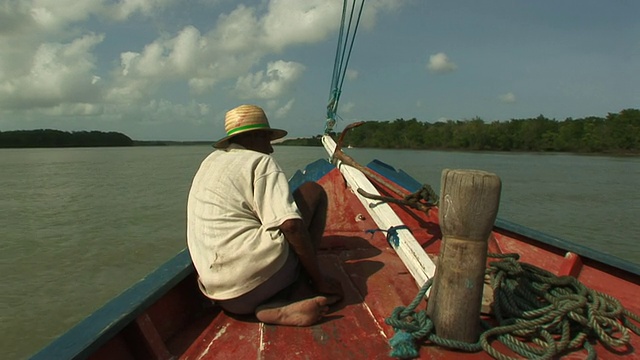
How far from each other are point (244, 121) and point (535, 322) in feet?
5.13

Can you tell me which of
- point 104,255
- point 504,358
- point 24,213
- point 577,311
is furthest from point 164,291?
point 24,213

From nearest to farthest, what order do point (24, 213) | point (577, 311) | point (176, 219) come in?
1. point (577, 311)
2. point (176, 219)
3. point (24, 213)

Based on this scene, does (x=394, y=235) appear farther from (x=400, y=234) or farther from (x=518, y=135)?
(x=518, y=135)

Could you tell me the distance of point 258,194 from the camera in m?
1.99

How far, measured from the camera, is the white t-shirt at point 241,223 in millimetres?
1967

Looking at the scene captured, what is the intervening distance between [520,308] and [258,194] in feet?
4.11

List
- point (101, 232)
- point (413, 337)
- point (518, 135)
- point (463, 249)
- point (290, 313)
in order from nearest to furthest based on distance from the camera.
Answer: point (463, 249), point (413, 337), point (290, 313), point (101, 232), point (518, 135)

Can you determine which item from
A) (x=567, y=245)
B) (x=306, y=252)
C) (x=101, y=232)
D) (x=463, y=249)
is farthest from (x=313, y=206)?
(x=101, y=232)

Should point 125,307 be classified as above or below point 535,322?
above

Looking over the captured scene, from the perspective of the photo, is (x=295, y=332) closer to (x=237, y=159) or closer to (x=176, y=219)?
(x=237, y=159)

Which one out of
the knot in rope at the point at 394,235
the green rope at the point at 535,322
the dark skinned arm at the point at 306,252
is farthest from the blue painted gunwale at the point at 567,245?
the dark skinned arm at the point at 306,252

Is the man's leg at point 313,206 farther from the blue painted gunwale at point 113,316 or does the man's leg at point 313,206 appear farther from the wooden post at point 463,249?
the wooden post at point 463,249

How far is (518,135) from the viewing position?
47.9 metres

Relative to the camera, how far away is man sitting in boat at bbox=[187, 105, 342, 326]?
197 centimetres
